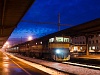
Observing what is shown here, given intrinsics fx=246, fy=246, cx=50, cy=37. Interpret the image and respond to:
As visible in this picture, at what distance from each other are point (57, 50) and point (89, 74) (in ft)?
55.9

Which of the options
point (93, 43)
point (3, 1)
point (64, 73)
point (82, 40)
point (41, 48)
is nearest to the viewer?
point (64, 73)

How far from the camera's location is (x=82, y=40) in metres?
122

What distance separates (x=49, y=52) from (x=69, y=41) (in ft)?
10.9

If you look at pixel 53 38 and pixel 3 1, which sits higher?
pixel 3 1

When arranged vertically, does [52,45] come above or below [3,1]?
below

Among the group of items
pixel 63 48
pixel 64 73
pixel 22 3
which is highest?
pixel 22 3

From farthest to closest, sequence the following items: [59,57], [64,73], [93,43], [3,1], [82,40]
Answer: [82,40] → [93,43] → [59,57] → [3,1] → [64,73]

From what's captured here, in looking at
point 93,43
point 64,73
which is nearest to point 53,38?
point 64,73

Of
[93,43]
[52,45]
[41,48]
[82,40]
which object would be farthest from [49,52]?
[82,40]

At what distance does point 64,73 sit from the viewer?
1883 cm

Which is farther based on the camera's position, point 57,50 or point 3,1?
point 57,50

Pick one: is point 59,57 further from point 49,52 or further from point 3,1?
point 3,1

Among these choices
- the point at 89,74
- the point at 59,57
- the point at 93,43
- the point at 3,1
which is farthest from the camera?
the point at 93,43

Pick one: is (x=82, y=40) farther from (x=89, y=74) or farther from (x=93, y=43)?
(x=89, y=74)
